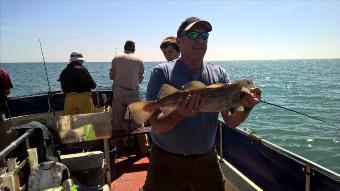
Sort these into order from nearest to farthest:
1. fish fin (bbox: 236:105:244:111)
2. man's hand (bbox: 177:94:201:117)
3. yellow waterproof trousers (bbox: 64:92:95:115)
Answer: man's hand (bbox: 177:94:201:117), fish fin (bbox: 236:105:244:111), yellow waterproof trousers (bbox: 64:92:95:115)

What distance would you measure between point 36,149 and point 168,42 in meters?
2.79

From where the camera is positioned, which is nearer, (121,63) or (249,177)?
(249,177)

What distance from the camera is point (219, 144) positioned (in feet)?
19.2

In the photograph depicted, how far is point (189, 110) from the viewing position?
3033 mm

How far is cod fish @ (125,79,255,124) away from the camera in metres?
3.07

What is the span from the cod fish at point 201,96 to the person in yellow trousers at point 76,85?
4.43 m

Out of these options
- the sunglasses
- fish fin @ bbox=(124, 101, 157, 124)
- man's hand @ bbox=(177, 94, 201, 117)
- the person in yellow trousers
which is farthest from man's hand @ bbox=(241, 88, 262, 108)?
the person in yellow trousers

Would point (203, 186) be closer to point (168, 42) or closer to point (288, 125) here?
point (168, 42)

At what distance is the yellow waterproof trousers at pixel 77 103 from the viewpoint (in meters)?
7.45

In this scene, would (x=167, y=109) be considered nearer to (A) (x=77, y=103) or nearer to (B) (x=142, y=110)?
(B) (x=142, y=110)

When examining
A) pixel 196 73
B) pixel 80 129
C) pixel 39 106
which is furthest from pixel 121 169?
pixel 39 106

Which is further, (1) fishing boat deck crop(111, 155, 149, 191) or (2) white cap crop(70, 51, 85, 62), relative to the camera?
(2) white cap crop(70, 51, 85, 62)

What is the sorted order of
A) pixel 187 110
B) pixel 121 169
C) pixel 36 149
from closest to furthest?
pixel 187 110 → pixel 36 149 → pixel 121 169

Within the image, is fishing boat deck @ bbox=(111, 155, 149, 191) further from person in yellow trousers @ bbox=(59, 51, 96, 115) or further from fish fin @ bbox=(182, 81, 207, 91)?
fish fin @ bbox=(182, 81, 207, 91)
